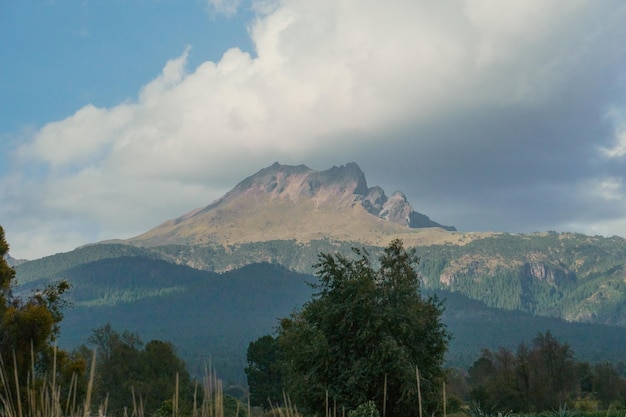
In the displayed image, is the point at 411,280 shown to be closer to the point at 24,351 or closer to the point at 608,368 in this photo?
the point at 24,351

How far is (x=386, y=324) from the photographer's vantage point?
35.3 meters

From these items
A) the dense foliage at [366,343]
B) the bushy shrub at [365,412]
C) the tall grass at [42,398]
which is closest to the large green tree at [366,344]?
the dense foliage at [366,343]

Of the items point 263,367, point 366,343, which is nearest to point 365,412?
point 366,343

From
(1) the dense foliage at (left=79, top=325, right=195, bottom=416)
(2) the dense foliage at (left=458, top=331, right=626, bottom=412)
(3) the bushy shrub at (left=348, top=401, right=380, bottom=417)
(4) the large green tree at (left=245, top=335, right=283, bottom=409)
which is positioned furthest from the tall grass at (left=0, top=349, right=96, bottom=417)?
(4) the large green tree at (left=245, top=335, right=283, bottom=409)

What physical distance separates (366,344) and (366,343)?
0.12 m

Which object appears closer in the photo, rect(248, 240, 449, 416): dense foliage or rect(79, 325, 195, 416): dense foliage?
rect(248, 240, 449, 416): dense foliage

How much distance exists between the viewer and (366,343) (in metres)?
35.4

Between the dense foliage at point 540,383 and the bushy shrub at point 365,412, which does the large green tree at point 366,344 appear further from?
the dense foliage at point 540,383

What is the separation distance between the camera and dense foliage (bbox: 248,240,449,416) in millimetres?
33438

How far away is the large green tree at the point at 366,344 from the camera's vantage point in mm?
33438

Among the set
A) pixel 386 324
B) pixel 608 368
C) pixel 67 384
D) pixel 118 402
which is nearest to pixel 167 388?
pixel 118 402

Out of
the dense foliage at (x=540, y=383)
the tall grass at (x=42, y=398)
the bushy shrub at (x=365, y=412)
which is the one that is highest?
the tall grass at (x=42, y=398)

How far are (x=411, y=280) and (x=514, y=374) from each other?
31.1 meters

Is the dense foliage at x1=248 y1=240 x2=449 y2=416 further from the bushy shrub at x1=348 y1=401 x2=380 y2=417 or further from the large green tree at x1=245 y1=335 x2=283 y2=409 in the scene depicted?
the large green tree at x1=245 y1=335 x2=283 y2=409
